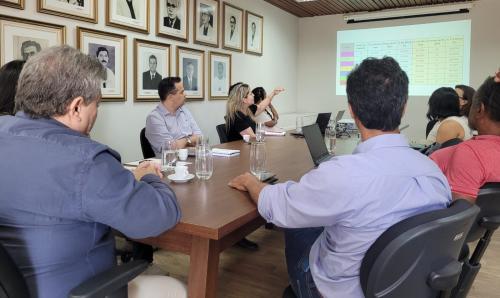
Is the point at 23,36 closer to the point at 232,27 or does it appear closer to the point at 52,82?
the point at 52,82

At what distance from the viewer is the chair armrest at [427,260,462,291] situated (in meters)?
1.06

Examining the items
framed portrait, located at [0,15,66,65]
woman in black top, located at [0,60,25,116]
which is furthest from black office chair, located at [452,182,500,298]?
framed portrait, located at [0,15,66,65]

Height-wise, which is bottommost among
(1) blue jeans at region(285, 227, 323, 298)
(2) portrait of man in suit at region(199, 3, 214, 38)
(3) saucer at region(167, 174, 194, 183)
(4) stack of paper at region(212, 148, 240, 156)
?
(1) blue jeans at region(285, 227, 323, 298)

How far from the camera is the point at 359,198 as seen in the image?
3.52 ft

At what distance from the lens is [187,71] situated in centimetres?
464

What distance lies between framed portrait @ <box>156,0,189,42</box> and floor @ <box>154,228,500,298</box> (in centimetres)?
243

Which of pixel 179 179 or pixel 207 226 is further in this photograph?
pixel 179 179

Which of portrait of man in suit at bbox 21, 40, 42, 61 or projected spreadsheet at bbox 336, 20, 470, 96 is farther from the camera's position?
projected spreadsheet at bbox 336, 20, 470, 96

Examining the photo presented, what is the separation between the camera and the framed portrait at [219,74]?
16.6 feet

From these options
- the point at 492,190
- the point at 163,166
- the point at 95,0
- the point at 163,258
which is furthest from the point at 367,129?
the point at 95,0

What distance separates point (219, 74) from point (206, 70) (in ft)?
0.95

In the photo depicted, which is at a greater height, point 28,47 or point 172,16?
point 172,16

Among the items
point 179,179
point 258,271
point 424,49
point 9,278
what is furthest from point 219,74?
point 9,278

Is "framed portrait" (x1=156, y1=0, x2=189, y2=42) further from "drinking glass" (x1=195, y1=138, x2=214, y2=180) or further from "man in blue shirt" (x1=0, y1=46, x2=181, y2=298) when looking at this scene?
"man in blue shirt" (x1=0, y1=46, x2=181, y2=298)
